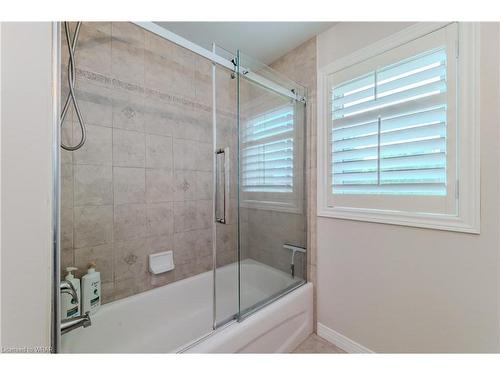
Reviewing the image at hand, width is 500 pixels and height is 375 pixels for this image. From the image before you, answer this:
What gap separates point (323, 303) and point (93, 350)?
1.49 meters

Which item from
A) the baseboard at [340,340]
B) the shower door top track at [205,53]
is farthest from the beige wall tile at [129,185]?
the baseboard at [340,340]

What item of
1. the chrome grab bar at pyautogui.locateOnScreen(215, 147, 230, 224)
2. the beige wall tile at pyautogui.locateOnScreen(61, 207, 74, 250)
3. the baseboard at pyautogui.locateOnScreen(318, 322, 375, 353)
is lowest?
the baseboard at pyautogui.locateOnScreen(318, 322, 375, 353)

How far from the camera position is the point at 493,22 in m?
0.92

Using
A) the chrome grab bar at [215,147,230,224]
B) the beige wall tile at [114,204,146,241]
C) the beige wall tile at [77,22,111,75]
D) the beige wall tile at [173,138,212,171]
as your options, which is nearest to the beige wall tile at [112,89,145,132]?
the beige wall tile at [77,22,111,75]

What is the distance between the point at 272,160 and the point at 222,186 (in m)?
0.46

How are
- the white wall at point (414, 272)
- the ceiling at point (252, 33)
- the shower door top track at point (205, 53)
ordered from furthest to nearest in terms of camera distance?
the ceiling at point (252, 33), the shower door top track at point (205, 53), the white wall at point (414, 272)

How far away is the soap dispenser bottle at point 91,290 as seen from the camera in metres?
1.22

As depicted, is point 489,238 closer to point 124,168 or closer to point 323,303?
point 323,303

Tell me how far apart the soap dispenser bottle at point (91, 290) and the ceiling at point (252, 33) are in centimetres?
166

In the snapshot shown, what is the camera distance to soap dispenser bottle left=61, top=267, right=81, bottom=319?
111 centimetres

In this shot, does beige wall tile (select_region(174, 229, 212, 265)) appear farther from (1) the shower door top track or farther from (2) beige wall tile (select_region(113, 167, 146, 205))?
(1) the shower door top track

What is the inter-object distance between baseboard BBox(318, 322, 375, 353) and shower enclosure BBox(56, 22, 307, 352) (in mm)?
363

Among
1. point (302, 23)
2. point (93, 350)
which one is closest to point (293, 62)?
point (302, 23)

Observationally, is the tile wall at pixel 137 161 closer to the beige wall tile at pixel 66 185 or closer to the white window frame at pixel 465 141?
the beige wall tile at pixel 66 185
